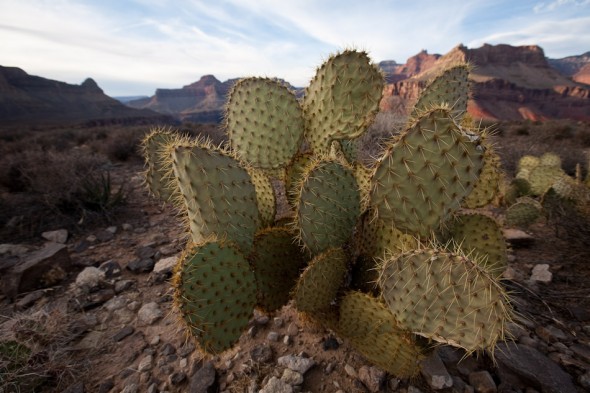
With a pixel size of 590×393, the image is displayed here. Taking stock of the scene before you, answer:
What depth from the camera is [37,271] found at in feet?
8.55

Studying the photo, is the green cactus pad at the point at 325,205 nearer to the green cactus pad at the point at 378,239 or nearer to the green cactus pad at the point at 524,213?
the green cactus pad at the point at 378,239

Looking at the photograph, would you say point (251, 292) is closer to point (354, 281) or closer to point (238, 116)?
point (354, 281)

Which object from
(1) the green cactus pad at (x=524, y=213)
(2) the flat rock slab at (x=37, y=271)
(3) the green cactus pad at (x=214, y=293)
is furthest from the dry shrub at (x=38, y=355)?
(1) the green cactus pad at (x=524, y=213)

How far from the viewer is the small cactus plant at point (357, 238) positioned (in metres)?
1.18

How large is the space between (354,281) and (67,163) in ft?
16.5

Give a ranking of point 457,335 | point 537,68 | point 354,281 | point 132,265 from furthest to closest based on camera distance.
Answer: point 537,68
point 132,265
point 354,281
point 457,335

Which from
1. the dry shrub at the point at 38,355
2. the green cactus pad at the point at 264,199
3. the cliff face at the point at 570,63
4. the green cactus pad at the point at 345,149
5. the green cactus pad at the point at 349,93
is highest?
the cliff face at the point at 570,63

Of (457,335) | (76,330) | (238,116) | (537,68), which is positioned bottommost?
(76,330)

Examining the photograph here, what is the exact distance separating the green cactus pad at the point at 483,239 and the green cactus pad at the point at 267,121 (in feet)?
4.25

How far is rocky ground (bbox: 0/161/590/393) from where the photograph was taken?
1618 mm

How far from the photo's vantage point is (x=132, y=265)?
9.34 ft

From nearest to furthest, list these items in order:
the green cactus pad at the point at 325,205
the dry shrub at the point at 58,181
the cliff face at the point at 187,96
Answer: the green cactus pad at the point at 325,205 → the dry shrub at the point at 58,181 → the cliff face at the point at 187,96

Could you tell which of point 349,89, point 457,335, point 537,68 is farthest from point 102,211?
point 537,68

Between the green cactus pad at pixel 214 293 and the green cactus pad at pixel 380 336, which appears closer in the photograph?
the green cactus pad at pixel 214 293
